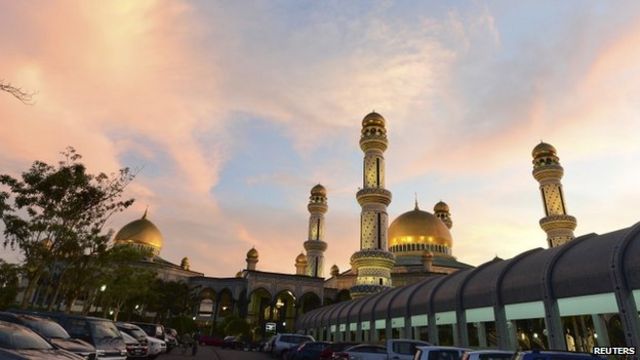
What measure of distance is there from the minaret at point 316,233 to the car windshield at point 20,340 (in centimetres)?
6780

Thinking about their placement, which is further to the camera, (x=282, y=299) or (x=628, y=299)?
(x=282, y=299)

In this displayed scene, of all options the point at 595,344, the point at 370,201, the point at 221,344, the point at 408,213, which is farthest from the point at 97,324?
the point at 408,213

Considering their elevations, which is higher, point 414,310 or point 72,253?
point 72,253

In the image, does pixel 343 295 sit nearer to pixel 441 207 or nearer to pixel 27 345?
pixel 441 207

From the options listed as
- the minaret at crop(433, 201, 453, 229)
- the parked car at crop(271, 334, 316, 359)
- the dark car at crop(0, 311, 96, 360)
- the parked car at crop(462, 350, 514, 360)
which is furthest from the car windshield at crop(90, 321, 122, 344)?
the minaret at crop(433, 201, 453, 229)

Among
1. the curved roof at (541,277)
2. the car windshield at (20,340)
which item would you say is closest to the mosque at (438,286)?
the curved roof at (541,277)

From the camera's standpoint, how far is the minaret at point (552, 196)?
5547 cm

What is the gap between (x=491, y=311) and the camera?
1867 centimetres

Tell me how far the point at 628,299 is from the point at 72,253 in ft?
89.5

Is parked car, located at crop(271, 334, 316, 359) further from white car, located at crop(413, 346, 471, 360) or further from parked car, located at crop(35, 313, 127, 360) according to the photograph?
white car, located at crop(413, 346, 471, 360)

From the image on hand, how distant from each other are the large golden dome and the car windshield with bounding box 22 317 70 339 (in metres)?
67.5

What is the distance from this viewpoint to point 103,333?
1343cm

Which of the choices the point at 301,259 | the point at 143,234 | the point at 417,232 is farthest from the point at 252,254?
the point at 417,232

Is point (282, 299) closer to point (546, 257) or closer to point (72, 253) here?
point (72, 253)
